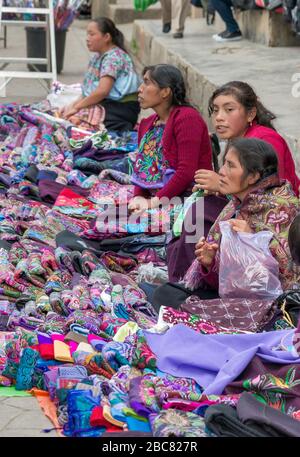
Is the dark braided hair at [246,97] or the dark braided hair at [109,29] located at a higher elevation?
the dark braided hair at [246,97]

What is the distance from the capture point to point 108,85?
8242mm

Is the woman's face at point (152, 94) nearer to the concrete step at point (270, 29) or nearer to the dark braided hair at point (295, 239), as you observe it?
the dark braided hair at point (295, 239)

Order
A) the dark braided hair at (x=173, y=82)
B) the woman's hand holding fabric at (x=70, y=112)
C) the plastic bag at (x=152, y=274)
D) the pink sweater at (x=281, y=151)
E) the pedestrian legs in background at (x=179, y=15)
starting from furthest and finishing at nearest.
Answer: the pedestrian legs in background at (x=179, y=15) → the woman's hand holding fabric at (x=70, y=112) → the dark braided hair at (x=173, y=82) → the plastic bag at (x=152, y=274) → the pink sweater at (x=281, y=151)

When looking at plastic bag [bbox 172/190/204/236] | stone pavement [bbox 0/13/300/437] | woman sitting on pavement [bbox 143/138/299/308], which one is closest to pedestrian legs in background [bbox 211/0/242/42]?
stone pavement [bbox 0/13/300/437]

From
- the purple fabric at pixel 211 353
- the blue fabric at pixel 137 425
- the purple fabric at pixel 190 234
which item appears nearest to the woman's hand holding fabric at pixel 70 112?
the purple fabric at pixel 190 234

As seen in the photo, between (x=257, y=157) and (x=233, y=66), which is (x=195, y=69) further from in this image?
(x=257, y=157)

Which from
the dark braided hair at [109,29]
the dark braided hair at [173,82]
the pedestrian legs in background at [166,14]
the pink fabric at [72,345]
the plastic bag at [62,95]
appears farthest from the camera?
the pedestrian legs in background at [166,14]

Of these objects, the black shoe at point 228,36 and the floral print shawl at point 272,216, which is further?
the black shoe at point 228,36

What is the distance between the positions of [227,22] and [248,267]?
6.66 meters

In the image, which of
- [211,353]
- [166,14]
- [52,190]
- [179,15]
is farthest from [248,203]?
[166,14]

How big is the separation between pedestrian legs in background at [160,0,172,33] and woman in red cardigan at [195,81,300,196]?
6.89m

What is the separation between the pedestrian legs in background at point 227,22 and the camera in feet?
35.1

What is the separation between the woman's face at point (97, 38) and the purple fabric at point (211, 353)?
14.6ft

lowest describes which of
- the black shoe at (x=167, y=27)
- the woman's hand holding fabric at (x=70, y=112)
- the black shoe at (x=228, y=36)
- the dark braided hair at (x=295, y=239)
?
the woman's hand holding fabric at (x=70, y=112)
